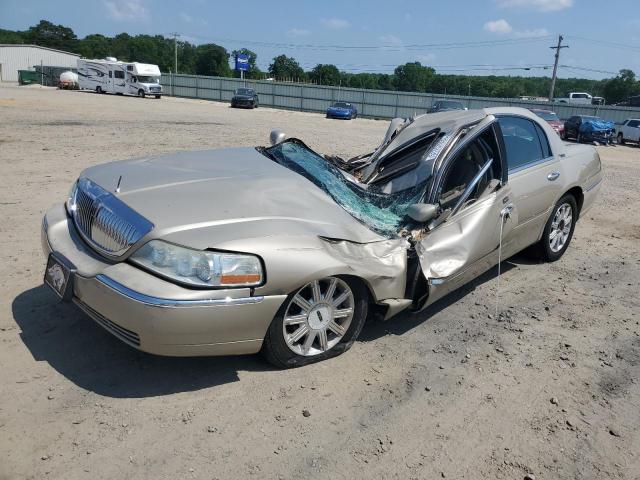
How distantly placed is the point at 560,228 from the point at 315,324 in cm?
343

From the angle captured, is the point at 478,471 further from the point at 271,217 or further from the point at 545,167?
the point at 545,167

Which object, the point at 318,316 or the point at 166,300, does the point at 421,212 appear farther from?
the point at 166,300

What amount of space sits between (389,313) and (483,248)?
1.11 meters

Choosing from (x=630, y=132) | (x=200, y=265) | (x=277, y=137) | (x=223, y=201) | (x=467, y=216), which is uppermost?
(x=277, y=137)

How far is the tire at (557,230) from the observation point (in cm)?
531

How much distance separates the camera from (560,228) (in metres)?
5.58

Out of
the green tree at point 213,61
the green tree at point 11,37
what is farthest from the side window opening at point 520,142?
the green tree at point 11,37

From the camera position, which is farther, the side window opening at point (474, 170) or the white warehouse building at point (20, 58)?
the white warehouse building at point (20, 58)

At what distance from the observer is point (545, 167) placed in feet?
16.5

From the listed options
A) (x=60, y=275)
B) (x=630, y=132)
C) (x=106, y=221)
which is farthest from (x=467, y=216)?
(x=630, y=132)

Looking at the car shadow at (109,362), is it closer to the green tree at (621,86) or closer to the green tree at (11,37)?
the green tree at (621,86)

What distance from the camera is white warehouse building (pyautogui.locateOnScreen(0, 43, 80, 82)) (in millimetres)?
79688

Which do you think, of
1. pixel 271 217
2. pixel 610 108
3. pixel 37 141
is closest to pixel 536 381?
pixel 271 217

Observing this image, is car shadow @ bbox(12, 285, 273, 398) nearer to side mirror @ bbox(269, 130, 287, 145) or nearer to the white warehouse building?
side mirror @ bbox(269, 130, 287, 145)
